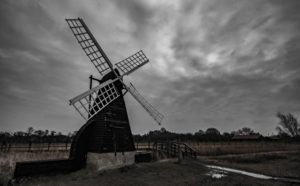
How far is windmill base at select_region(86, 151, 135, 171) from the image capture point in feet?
39.1

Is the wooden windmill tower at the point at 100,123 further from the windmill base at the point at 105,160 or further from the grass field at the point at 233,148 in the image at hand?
the grass field at the point at 233,148

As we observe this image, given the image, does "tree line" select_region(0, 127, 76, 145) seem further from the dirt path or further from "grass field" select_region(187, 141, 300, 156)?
"grass field" select_region(187, 141, 300, 156)

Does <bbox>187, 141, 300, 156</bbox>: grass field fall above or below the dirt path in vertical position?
below

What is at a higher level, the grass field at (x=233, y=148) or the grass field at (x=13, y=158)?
the grass field at (x=13, y=158)

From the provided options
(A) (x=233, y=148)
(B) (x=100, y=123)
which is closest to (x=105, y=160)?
(B) (x=100, y=123)

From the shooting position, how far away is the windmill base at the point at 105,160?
11.9m

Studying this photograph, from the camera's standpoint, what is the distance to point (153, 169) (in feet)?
40.4

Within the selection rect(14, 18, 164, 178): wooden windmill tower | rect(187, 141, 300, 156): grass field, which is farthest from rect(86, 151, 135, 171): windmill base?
rect(187, 141, 300, 156): grass field

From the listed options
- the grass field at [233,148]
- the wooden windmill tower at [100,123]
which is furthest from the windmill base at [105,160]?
the grass field at [233,148]

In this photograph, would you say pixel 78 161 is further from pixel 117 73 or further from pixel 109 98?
pixel 117 73

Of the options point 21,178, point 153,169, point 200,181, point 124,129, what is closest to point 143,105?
point 124,129

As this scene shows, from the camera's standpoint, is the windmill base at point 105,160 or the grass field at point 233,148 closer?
the windmill base at point 105,160

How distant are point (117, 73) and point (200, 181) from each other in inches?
407

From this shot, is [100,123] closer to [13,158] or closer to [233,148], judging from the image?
[13,158]
